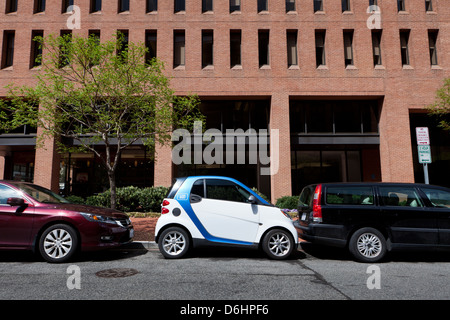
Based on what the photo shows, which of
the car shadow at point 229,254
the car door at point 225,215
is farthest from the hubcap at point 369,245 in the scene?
the car door at point 225,215

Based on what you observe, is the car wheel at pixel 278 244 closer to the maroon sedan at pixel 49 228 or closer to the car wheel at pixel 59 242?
the maroon sedan at pixel 49 228

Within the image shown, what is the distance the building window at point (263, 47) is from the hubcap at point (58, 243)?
1463 cm

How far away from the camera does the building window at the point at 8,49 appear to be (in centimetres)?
1683

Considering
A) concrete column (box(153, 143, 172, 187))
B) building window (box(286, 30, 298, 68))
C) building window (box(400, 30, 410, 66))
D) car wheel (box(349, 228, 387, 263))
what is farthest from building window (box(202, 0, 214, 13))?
car wheel (box(349, 228, 387, 263))

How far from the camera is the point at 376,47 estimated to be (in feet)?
56.1

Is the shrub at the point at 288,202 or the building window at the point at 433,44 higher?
the building window at the point at 433,44

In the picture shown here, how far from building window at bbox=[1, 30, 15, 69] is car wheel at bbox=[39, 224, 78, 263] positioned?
1667 cm

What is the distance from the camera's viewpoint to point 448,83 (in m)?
12.7

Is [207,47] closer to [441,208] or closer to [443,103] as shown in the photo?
[443,103]

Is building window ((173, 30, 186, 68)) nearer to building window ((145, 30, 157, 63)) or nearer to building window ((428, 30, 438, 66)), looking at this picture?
building window ((145, 30, 157, 63))

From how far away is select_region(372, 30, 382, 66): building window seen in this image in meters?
17.0

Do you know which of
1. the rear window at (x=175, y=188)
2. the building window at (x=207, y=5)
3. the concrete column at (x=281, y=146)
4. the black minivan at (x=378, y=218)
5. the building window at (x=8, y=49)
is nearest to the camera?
the black minivan at (x=378, y=218)

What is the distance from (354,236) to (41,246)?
21.4 feet

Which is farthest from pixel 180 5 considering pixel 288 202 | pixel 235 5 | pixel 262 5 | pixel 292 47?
pixel 288 202
